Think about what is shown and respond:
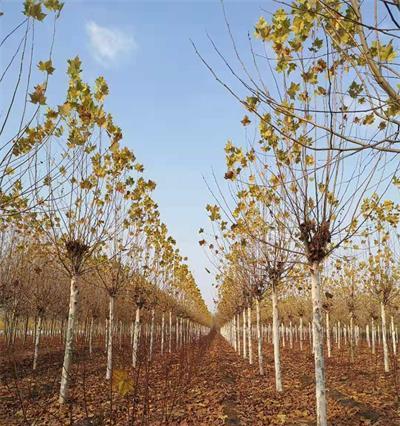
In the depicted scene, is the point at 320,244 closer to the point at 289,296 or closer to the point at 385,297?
the point at 385,297

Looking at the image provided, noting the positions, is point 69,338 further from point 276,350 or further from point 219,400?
point 276,350

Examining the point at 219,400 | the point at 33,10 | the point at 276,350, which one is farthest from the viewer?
the point at 276,350

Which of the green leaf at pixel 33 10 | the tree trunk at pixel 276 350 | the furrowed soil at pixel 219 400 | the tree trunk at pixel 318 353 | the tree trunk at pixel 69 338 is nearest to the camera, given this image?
the green leaf at pixel 33 10

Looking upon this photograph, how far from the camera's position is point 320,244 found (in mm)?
6074

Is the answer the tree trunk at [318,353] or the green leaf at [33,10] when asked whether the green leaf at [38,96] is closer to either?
the green leaf at [33,10]

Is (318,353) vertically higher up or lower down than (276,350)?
A: higher up

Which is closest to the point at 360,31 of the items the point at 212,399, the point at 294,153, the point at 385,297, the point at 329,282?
the point at 294,153

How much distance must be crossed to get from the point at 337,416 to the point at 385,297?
9.42 metres

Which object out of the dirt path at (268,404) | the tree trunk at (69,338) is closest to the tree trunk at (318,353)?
the dirt path at (268,404)

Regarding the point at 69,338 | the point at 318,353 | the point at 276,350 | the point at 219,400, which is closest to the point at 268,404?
the point at 219,400

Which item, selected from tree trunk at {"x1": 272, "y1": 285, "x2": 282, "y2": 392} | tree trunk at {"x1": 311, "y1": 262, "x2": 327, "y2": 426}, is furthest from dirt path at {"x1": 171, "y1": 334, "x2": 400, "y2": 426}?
tree trunk at {"x1": 311, "y1": 262, "x2": 327, "y2": 426}

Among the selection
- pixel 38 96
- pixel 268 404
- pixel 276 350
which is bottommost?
pixel 268 404

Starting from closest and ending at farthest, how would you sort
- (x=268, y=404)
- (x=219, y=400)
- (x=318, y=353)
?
(x=318, y=353) < (x=268, y=404) < (x=219, y=400)

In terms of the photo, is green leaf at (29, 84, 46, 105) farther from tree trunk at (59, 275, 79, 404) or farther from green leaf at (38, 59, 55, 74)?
tree trunk at (59, 275, 79, 404)
